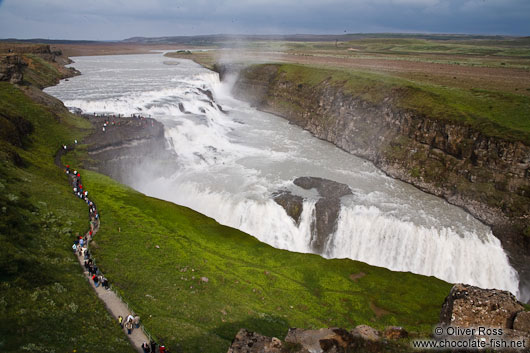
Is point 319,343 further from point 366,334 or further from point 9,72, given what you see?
point 9,72

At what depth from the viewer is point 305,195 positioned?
44.6m

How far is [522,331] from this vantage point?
13125 mm

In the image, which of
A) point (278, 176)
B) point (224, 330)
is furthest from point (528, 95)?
point (224, 330)

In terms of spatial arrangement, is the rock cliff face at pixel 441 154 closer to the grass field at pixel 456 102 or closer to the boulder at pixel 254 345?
the grass field at pixel 456 102

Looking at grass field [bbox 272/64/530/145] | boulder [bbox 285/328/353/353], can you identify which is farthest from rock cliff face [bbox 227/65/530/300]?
boulder [bbox 285/328/353/353]

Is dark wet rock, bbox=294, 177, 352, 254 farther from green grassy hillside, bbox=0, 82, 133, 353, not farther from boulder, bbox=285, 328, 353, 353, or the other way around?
boulder, bbox=285, 328, 353, 353

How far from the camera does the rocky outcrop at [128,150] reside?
4981 cm

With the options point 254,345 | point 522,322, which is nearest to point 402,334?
point 522,322

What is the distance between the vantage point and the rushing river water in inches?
1486

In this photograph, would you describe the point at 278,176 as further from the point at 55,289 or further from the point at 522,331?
the point at 522,331

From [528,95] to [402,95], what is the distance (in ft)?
70.1

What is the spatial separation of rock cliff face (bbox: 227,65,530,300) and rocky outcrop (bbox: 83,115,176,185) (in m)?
36.3

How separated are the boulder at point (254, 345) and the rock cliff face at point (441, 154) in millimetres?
36298

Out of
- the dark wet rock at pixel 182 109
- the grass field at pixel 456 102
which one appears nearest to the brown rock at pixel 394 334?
the grass field at pixel 456 102
